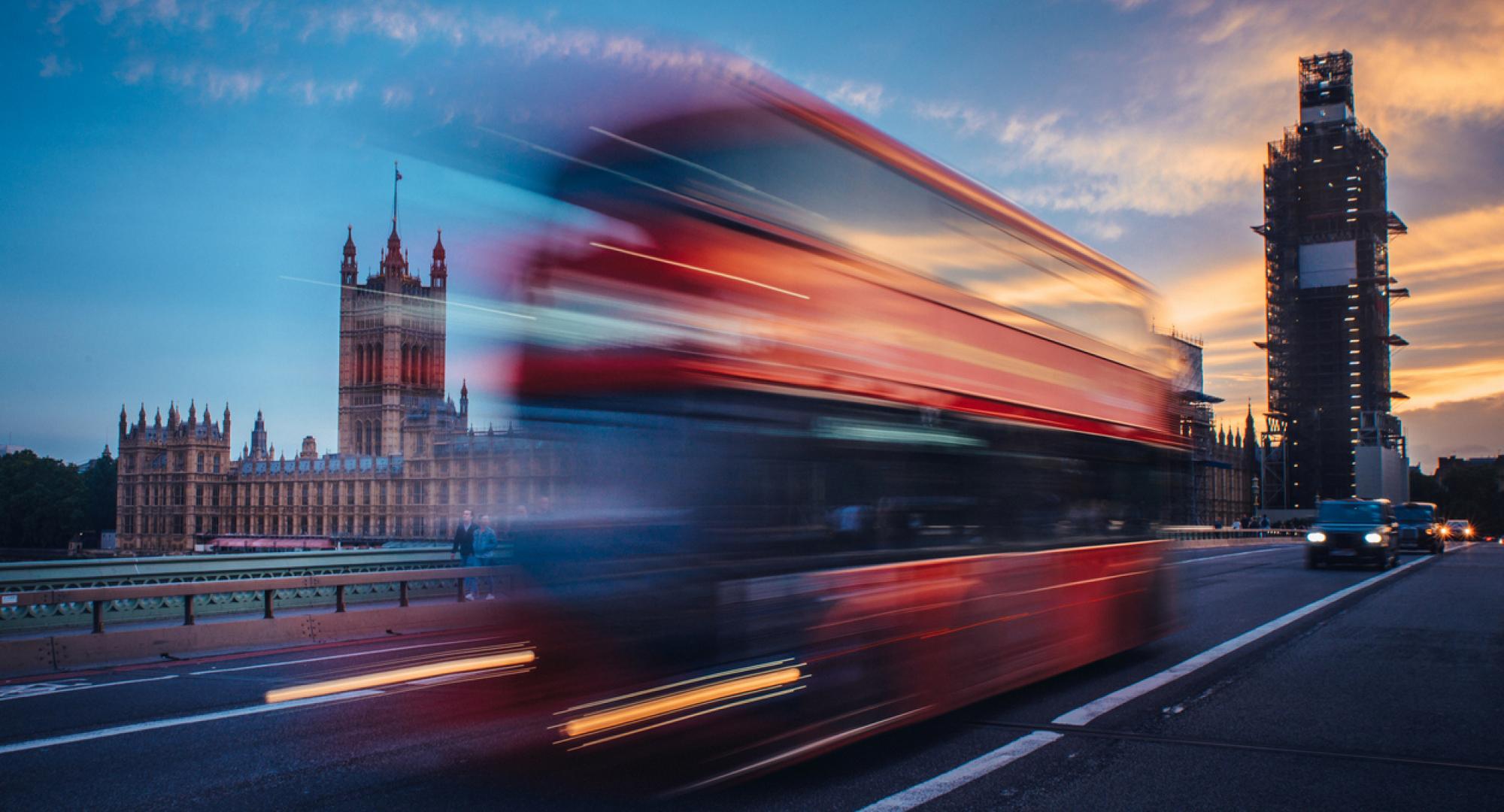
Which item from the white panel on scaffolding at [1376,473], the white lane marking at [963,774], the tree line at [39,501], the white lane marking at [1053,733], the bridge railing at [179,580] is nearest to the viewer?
the white lane marking at [963,774]

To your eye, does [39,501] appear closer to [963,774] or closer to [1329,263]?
[963,774]

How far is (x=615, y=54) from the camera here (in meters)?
5.14

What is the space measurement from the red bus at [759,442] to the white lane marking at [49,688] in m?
6.66

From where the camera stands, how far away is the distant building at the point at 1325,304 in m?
89.1

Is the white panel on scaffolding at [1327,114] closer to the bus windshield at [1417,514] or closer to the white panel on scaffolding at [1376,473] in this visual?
the white panel on scaffolding at [1376,473]

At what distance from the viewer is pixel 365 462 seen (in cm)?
7044

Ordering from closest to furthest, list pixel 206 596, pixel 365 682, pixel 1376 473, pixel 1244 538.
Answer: pixel 365 682 < pixel 206 596 < pixel 1244 538 < pixel 1376 473

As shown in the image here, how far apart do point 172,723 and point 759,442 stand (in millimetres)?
5456

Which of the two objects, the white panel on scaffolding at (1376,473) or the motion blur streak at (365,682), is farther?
the white panel on scaffolding at (1376,473)

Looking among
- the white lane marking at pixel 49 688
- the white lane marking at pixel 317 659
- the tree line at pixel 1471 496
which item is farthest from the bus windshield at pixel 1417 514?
the tree line at pixel 1471 496

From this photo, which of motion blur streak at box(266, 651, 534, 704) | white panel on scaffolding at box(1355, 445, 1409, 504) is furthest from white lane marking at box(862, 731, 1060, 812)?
white panel on scaffolding at box(1355, 445, 1409, 504)

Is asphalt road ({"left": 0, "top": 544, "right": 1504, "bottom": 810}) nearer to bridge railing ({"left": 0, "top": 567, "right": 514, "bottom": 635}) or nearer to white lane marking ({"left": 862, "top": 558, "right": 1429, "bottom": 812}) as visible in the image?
white lane marking ({"left": 862, "top": 558, "right": 1429, "bottom": 812})

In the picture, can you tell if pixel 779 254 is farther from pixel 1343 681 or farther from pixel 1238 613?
pixel 1238 613

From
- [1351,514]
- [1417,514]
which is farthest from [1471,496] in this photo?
[1351,514]
